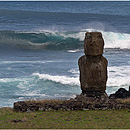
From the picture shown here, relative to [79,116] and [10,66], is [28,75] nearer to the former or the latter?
[10,66]

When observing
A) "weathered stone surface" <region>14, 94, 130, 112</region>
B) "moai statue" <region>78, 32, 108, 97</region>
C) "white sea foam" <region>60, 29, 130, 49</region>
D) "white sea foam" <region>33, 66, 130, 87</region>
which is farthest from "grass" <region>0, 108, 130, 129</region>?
"white sea foam" <region>60, 29, 130, 49</region>

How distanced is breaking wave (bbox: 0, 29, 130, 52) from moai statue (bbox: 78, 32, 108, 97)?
29126 millimetres

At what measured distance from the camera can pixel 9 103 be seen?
1986cm

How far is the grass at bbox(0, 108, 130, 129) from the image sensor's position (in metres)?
12.2

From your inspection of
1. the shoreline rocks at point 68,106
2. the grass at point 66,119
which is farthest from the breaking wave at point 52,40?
the grass at point 66,119

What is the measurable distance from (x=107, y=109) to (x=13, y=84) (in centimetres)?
1090

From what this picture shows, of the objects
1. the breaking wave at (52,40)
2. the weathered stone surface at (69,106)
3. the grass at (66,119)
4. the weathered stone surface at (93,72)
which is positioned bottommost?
the grass at (66,119)

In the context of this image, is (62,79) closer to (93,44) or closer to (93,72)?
(93,72)

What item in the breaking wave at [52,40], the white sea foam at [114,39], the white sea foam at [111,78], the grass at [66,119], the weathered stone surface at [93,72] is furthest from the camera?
the white sea foam at [114,39]

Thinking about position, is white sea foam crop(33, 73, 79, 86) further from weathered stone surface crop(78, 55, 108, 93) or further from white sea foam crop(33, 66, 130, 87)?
weathered stone surface crop(78, 55, 108, 93)

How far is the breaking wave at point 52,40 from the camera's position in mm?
47263

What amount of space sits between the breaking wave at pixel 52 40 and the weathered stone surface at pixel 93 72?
29.1 meters

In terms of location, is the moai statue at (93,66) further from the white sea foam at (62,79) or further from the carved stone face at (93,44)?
the white sea foam at (62,79)

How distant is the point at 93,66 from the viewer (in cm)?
1529
